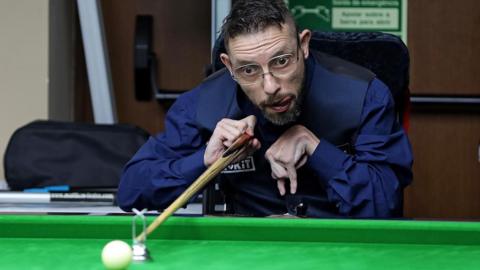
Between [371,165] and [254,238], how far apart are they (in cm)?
71

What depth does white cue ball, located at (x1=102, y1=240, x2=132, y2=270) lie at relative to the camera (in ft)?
4.14

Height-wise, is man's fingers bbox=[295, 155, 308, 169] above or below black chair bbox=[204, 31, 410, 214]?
below

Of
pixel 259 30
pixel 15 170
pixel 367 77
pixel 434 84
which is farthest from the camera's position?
pixel 434 84

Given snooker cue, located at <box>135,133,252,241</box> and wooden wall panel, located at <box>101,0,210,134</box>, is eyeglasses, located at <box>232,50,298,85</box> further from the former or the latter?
wooden wall panel, located at <box>101,0,210,134</box>

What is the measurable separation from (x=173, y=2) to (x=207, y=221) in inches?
98.4

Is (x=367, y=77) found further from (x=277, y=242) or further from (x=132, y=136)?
(x=132, y=136)

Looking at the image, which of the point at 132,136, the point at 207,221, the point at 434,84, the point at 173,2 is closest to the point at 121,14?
the point at 173,2

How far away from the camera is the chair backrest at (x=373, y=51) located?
95.5 inches

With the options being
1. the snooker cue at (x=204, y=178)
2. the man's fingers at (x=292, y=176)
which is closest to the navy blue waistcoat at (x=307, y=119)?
the man's fingers at (x=292, y=176)

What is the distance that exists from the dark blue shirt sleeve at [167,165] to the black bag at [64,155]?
3.05 feet

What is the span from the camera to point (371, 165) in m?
2.20

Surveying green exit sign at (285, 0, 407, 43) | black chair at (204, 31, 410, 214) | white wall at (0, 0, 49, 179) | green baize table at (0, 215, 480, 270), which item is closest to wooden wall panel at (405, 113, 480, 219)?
green exit sign at (285, 0, 407, 43)

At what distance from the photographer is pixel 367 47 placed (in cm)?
244

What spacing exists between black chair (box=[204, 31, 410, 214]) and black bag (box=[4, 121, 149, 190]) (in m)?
0.95
